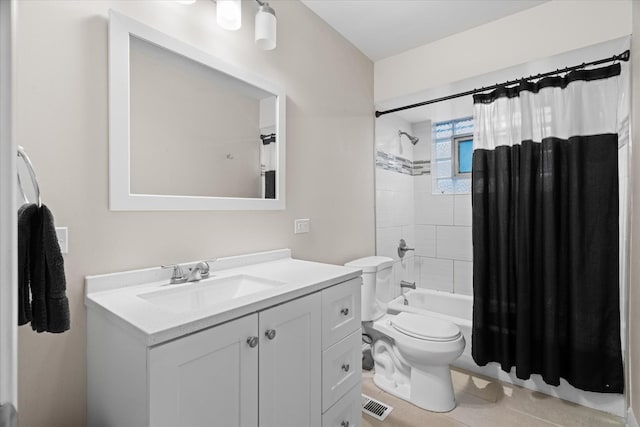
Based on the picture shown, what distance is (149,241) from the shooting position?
4.26 feet

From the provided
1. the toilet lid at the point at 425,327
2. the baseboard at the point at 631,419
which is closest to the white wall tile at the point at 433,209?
the toilet lid at the point at 425,327

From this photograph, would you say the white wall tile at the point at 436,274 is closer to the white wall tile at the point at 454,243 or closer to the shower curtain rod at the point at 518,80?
the white wall tile at the point at 454,243

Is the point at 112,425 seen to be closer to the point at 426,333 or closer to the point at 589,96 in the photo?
the point at 426,333

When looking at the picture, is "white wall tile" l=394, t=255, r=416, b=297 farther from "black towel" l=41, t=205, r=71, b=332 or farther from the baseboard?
"black towel" l=41, t=205, r=71, b=332

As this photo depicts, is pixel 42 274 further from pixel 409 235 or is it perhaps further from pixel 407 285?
pixel 409 235

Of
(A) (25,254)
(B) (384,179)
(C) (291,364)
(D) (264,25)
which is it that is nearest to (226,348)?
(C) (291,364)

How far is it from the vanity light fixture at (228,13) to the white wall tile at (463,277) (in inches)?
110

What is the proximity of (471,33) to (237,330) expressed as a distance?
8.19 ft

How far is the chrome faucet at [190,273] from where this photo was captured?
1.30 metres

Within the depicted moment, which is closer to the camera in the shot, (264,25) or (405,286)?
(264,25)

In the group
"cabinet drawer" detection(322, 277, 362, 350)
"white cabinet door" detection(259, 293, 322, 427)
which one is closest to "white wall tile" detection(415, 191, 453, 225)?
"cabinet drawer" detection(322, 277, 362, 350)

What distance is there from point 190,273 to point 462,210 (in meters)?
2.68

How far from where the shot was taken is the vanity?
2.69 feet

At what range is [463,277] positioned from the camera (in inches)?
121
